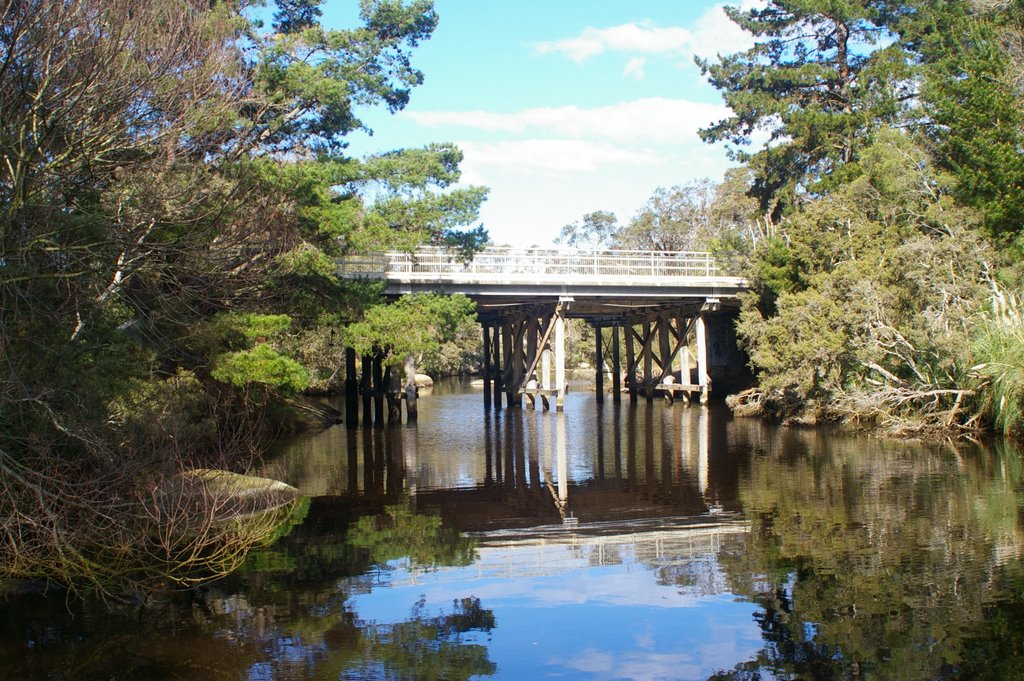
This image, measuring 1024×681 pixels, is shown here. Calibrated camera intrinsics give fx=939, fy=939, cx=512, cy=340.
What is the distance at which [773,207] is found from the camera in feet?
127

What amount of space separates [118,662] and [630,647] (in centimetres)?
435

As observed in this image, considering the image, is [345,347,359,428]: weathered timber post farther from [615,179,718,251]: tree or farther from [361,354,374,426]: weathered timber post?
[615,179,718,251]: tree

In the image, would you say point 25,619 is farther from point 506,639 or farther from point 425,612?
point 506,639

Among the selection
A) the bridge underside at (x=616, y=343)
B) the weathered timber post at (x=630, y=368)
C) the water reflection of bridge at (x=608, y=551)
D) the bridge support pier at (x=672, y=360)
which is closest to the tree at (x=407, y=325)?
the bridge underside at (x=616, y=343)

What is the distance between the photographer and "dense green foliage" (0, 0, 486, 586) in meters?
9.30

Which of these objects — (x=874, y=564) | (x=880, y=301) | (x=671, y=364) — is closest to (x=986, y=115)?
(x=880, y=301)

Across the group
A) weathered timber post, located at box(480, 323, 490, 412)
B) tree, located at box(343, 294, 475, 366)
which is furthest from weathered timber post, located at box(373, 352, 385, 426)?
weathered timber post, located at box(480, 323, 490, 412)

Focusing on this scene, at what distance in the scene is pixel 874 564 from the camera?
10195 mm

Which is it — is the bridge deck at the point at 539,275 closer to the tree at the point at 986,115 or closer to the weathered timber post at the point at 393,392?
the weathered timber post at the point at 393,392

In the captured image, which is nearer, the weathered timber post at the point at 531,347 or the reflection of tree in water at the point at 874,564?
the reflection of tree in water at the point at 874,564

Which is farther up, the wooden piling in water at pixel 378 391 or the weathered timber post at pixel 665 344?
the weathered timber post at pixel 665 344

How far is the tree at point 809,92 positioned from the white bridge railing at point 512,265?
5591 millimetres

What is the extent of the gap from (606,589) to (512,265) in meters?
20.9

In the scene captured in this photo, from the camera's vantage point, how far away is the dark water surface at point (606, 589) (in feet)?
25.4
